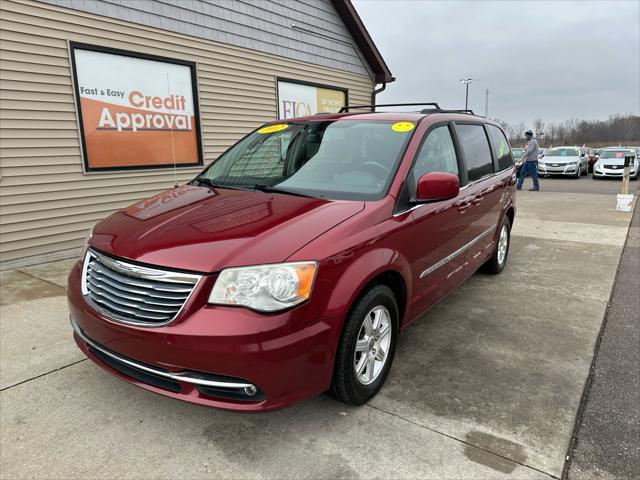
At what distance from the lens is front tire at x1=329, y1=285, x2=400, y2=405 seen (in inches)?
93.4

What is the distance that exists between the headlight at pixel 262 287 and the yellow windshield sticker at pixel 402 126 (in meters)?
1.56

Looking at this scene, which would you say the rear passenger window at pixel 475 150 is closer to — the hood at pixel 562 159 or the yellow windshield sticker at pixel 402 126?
the yellow windshield sticker at pixel 402 126

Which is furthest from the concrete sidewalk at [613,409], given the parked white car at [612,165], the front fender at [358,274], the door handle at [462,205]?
the parked white car at [612,165]

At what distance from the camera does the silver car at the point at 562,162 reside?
69.8 ft

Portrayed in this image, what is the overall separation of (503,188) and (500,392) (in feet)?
8.44

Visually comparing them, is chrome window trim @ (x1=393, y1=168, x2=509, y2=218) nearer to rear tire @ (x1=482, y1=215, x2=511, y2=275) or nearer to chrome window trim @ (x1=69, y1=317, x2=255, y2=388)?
rear tire @ (x1=482, y1=215, x2=511, y2=275)

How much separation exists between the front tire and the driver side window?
37.1 inches

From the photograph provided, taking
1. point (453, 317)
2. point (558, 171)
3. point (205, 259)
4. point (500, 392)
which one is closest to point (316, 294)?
point (205, 259)

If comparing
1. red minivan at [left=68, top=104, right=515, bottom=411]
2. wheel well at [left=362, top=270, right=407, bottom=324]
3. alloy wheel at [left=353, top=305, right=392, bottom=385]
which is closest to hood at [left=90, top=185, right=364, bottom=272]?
red minivan at [left=68, top=104, right=515, bottom=411]

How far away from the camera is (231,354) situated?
200 cm

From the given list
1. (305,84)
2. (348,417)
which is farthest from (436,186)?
(305,84)

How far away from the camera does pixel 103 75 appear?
20.2 feet

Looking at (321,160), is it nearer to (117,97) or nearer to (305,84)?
(117,97)

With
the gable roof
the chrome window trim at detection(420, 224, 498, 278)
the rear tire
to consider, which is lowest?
the rear tire
